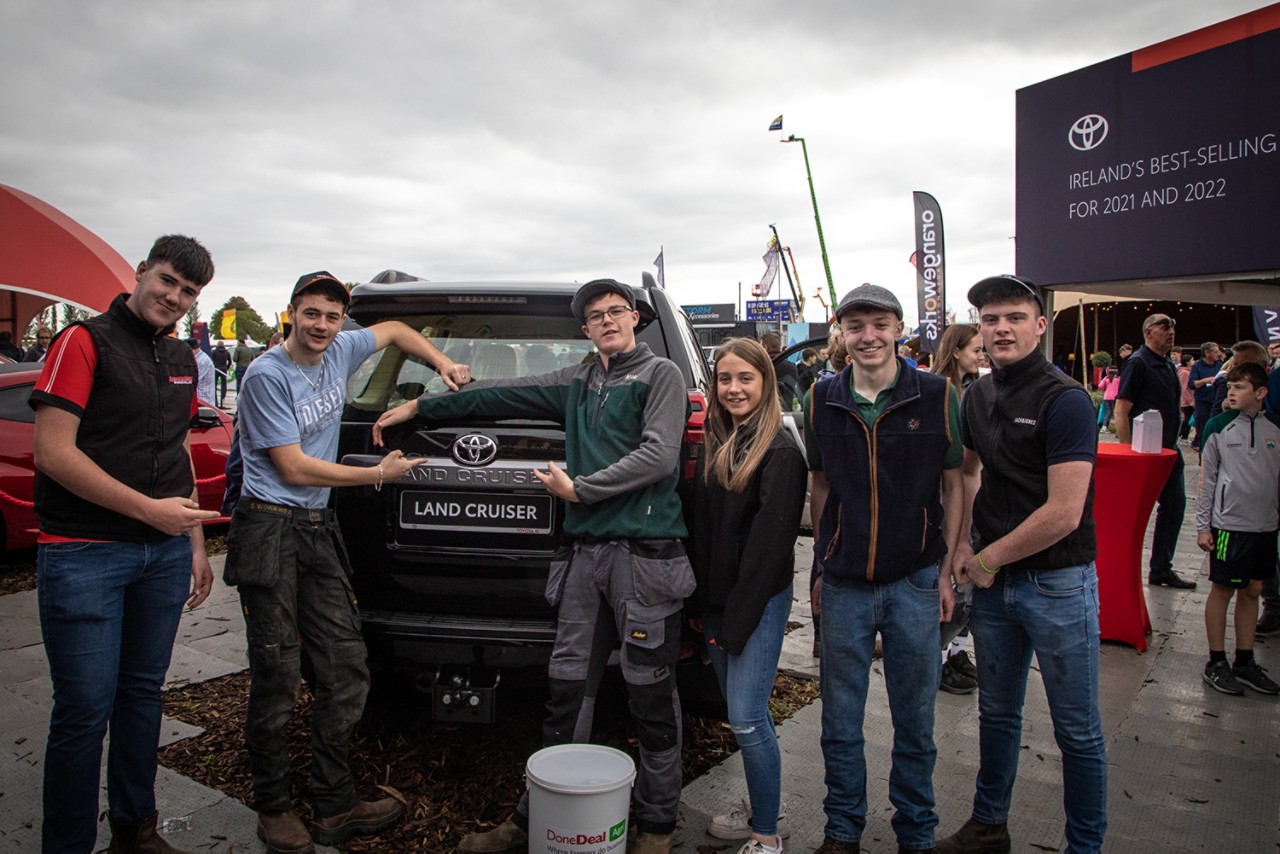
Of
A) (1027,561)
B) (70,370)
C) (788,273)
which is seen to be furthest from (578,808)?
(788,273)

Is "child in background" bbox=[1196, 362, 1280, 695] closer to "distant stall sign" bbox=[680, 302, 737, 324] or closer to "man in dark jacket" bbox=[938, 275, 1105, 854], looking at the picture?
"man in dark jacket" bbox=[938, 275, 1105, 854]

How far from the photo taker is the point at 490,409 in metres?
2.92

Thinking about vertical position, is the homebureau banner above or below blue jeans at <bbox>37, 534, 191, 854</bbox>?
above


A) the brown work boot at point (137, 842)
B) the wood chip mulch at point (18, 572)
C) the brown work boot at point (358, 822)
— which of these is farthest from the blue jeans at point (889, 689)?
the wood chip mulch at point (18, 572)

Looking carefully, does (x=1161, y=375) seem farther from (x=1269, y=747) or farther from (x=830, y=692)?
(x=830, y=692)

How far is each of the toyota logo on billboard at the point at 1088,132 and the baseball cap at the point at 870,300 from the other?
4.24 metres

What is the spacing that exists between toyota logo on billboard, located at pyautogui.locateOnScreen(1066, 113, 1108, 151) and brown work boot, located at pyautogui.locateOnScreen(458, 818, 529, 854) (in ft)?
19.2

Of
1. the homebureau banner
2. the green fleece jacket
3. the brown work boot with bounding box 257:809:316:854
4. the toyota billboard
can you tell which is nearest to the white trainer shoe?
the green fleece jacket

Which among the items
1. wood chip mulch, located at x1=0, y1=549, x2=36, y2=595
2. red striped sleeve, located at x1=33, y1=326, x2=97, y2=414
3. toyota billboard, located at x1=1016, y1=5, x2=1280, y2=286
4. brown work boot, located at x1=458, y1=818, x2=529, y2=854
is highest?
toyota billboard, located at x1=1016, y1=5, x2=1280, y2=286

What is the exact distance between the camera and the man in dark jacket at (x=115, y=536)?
97.6 inches

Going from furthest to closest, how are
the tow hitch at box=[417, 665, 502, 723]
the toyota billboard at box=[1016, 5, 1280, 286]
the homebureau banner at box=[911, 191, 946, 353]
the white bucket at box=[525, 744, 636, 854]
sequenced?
1. the homebureau banner at box=[911, 191, 946, 353]
2. the toyota billboard at box=[1016, 5, 1280, 286]
3. the tow hitch at box=[417, 665, 502, 723]
4. the white bucket at box=[525, 744, 636, 854]

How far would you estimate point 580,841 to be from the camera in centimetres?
243

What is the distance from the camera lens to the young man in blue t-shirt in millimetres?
2744

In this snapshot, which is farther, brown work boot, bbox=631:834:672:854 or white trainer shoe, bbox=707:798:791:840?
white trainer shoe, bbox=707:798:791:840
